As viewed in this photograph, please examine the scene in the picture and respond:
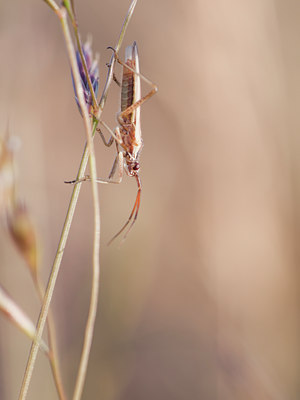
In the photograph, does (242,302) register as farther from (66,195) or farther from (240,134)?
(66,195)

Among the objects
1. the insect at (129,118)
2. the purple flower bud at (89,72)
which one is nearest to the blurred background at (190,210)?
the insect at (129,118)

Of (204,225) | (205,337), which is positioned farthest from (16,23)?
(205,337)

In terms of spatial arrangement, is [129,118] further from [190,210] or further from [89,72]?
[190,210]

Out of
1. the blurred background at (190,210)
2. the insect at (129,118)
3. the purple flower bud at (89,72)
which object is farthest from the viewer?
the blurred background at (190,210)

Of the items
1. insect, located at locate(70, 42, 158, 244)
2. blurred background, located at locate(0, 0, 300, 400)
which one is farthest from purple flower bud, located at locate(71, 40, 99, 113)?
blurred background, located at locate(0, 0, 300, 400)

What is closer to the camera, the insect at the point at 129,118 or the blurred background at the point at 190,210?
the insect at the point at 129,118

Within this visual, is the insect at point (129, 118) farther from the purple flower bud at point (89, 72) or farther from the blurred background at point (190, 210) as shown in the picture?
the blurred background at point (190, 210)

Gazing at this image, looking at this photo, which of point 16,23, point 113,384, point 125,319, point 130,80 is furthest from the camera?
point 125,319

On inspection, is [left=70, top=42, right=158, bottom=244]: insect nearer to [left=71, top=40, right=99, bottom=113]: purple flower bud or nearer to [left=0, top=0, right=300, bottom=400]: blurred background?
[left=71, top=40, right=99, bottom=113]: purple flower bud

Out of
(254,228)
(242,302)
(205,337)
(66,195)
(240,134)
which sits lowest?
(205,337)
